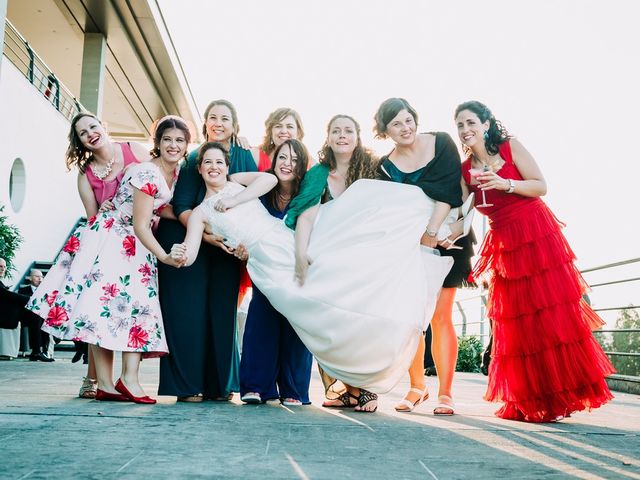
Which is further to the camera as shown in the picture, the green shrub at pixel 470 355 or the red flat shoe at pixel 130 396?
the green shrub at pixel 470 355

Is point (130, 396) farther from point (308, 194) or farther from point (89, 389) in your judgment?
point (308, 194)

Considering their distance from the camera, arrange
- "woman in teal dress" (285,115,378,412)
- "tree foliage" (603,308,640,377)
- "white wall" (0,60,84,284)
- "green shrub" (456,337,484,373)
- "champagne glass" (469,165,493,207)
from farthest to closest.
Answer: "green shrub" (456,337,484,373) < "white wall" (0,60,84,284) < "tree foliage" (603,308,640,377) < "woman in teal dress" (285,115,378,412) < "champagne glass" (469,165,493,207)

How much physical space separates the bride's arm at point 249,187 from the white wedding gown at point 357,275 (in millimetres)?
47

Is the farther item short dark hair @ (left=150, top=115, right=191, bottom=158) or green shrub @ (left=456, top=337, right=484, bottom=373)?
green shrub @ (left=456, top=337, right=484, bottom=373)

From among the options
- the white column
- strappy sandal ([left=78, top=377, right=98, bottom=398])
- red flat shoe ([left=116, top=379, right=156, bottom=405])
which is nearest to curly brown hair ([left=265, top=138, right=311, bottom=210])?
red flat shoe ([left=116, top=379, right=156, bottom=405])

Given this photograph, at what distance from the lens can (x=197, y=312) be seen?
3.38m

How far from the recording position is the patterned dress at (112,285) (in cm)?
316

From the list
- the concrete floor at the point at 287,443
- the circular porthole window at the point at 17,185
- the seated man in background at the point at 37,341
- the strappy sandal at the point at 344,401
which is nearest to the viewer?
the concrete floor at the point at 287,443

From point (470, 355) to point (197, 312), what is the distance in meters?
7.51

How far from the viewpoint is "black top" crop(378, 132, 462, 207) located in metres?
3.19

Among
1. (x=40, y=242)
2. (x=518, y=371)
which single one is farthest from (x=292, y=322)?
(x=40, y=242)

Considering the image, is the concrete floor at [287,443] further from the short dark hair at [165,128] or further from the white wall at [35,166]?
the white wall at [35,166]

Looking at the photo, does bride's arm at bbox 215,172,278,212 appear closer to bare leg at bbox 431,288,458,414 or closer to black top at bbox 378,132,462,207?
black top at bbox 378,132,462,207

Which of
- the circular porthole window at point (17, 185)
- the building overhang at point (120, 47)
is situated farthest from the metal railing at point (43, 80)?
the circular porthole window at point (17, 185)
